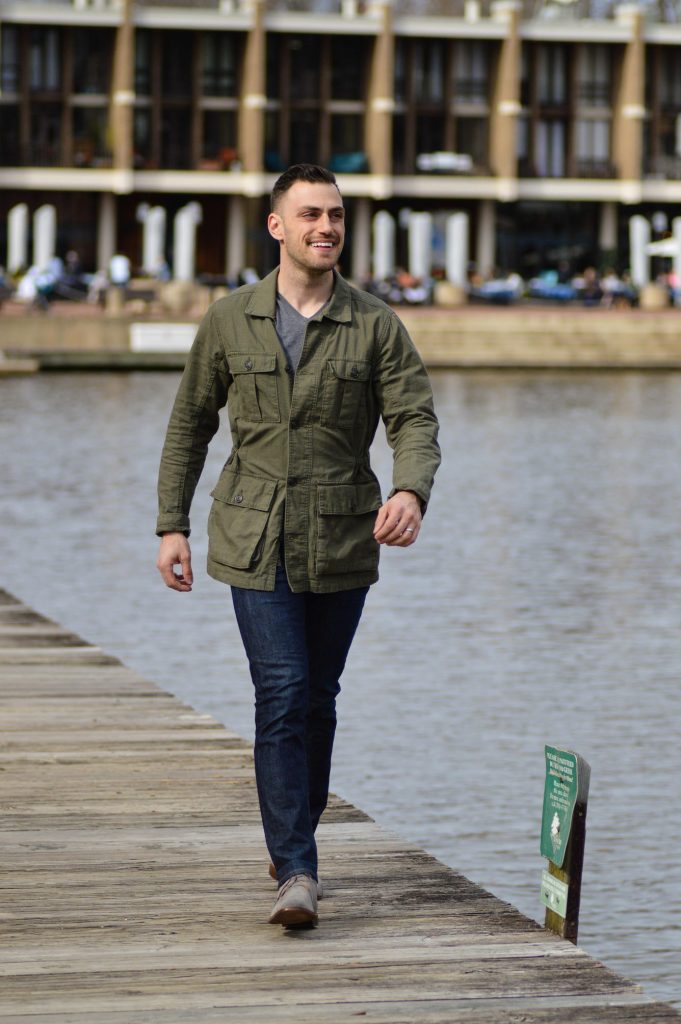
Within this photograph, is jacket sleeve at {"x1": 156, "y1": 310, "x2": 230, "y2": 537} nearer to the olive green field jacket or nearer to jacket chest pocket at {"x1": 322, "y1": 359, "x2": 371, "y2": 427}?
the olive green field jacket

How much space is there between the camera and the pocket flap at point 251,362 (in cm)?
509

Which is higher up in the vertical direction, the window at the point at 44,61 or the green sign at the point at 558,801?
the window at the point at 44,61

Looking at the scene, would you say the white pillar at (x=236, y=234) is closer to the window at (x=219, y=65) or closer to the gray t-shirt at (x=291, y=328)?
the window at (x=219, y=65)

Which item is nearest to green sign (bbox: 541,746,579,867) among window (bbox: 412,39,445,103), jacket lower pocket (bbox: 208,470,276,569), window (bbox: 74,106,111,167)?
jacket lower pocket (bbox: 208,470,276,569)

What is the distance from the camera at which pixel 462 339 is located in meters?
48.8

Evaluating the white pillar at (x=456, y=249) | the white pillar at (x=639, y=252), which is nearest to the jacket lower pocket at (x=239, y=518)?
the white pillar at (x=456, y=249)

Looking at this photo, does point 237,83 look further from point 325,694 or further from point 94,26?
point 325,694

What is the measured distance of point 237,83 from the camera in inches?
3054

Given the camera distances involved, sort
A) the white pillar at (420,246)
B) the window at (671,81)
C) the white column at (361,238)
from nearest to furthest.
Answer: the white pillar at (420,246), the white column at (361,238), the window at (671,81)

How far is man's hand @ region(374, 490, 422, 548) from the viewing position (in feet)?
16.1

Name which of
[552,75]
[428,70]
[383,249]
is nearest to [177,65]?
[428,70]

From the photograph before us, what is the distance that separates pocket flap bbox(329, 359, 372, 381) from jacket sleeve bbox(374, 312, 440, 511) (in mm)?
50

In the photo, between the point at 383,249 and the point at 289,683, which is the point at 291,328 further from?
the point at 383,249

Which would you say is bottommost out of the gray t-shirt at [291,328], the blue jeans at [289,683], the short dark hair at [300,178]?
the blue jeans at [289,683]
